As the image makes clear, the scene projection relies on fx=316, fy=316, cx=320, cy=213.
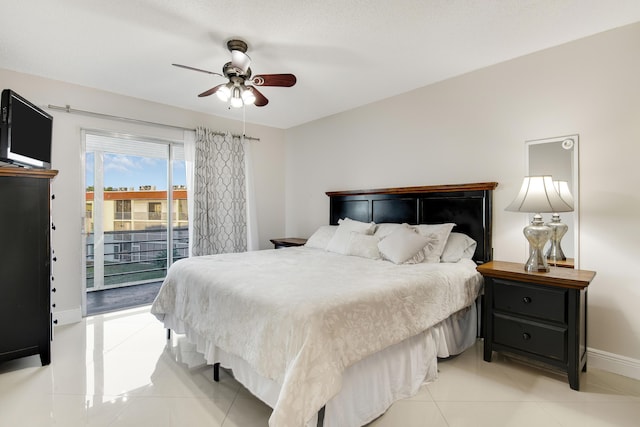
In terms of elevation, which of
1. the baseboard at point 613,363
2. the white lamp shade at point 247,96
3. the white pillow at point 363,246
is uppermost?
the white lamp shade at point 247,96

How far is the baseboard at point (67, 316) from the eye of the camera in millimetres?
3268

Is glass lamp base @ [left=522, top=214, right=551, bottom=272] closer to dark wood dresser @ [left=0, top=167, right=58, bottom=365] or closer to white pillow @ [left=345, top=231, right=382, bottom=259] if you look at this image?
white pillow @ [left=345, top=231, right=382, bottom=259]

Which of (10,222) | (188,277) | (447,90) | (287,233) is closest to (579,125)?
(447,90)

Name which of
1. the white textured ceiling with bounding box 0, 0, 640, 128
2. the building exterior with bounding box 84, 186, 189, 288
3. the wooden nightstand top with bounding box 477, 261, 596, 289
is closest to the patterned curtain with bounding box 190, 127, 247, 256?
the building exterior with bounding box 84, 186, 189, 288

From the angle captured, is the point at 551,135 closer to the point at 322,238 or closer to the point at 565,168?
the point at 565,168

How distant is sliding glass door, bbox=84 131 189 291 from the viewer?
3994mm

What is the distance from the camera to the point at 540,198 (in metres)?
2.28

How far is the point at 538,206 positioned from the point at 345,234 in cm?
176

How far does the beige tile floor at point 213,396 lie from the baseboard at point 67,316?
2.55 feet

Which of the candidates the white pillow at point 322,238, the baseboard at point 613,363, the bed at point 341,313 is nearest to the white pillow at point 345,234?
the bed at point 341,313

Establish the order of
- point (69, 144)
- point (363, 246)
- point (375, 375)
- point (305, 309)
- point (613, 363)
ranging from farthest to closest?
1. point (69, 144)
2. point (363, 246)
3. point (613, 363)
4. point (375, 375)
5. point (305, 309)

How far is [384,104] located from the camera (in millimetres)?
3779

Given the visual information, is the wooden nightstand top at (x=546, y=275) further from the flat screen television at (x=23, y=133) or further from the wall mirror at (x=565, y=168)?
the flat screen television at (x=23, y=133)

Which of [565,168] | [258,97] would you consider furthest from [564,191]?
[258,97]
